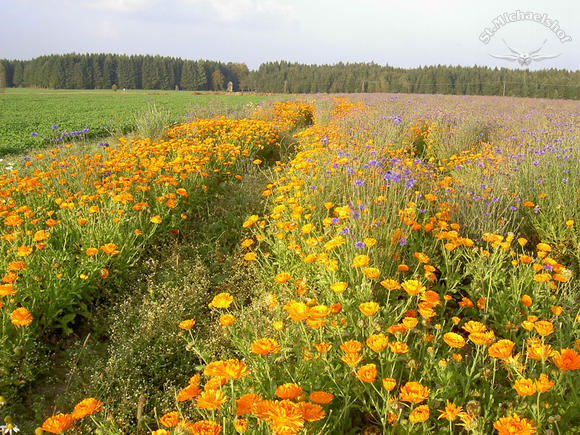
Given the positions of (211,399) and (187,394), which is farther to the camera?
(187,394)

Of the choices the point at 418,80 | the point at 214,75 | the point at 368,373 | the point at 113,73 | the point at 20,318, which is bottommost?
the point at 20,318

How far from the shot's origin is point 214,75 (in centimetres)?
7838

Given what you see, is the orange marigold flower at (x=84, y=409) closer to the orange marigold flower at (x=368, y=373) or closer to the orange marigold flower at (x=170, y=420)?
the orange marigold flower at (x=170, y=420)

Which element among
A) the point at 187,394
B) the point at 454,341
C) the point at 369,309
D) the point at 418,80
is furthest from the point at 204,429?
the point at 418,80

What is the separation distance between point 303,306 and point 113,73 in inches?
3322

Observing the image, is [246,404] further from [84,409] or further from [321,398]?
[84,409]

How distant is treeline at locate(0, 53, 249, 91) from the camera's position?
7088cm

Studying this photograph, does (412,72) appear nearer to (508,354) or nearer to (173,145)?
(173,145)

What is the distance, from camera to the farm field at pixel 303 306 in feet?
4.89

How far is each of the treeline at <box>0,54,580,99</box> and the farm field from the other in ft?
150

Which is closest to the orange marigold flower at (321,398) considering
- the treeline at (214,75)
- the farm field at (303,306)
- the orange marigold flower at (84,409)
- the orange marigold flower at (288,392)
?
the farm field at (303,306)

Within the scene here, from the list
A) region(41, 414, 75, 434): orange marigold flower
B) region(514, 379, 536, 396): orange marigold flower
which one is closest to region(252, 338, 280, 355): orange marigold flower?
region(41, 414, 75, 434): orange marigold flower

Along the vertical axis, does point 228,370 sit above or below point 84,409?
above

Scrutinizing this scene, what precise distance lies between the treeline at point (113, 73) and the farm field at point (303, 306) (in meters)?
76.9
